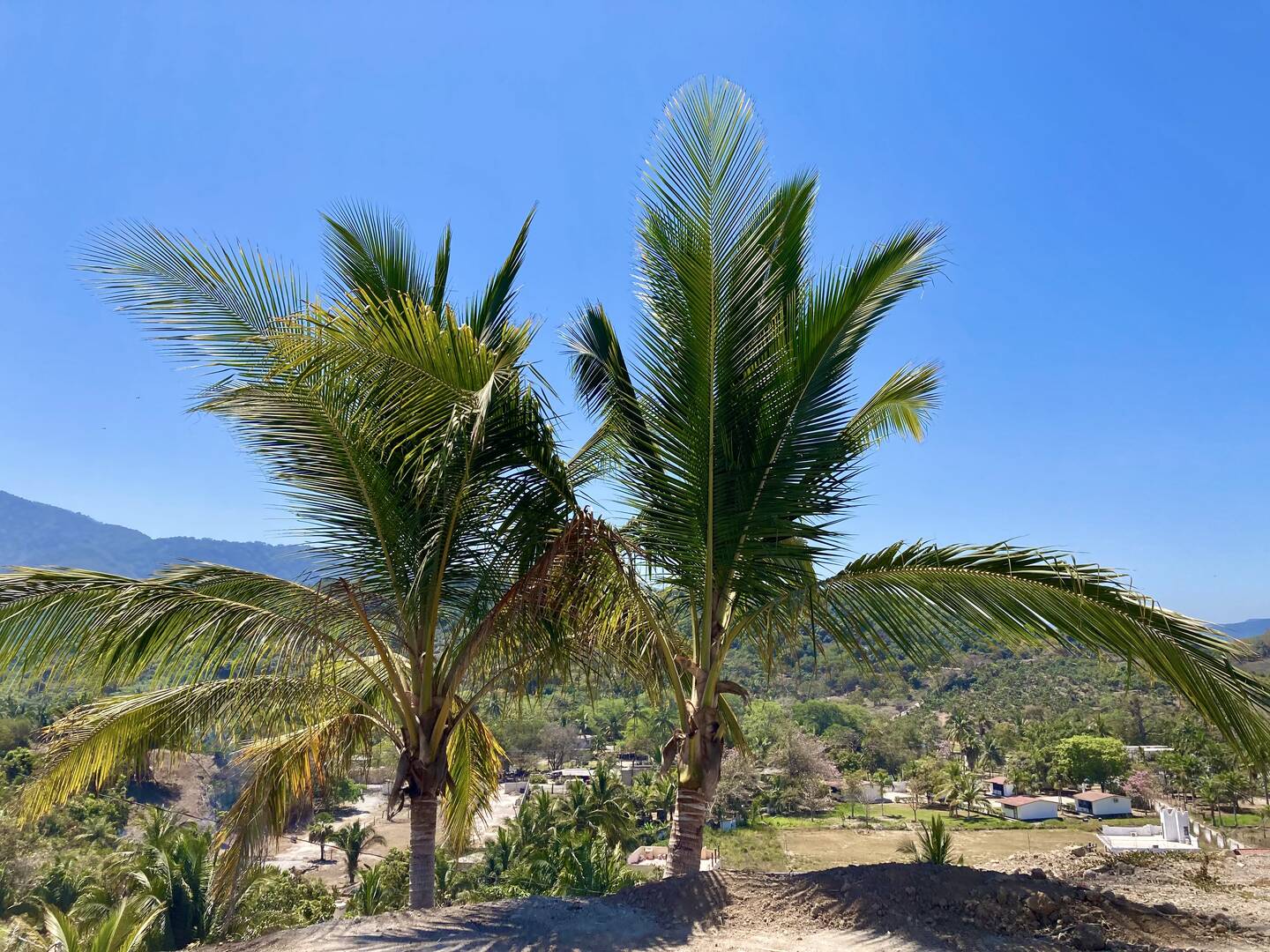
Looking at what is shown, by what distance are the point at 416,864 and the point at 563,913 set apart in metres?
1.45

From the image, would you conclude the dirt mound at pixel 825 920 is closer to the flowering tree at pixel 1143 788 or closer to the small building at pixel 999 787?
the flowering tree at pixel 1143 788

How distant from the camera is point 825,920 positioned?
197 inches

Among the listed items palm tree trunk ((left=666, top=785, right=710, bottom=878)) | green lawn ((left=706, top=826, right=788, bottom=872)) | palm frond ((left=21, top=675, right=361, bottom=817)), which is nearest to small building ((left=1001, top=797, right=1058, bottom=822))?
green lawn ((left=706, top=826, right=788, bottom=872))

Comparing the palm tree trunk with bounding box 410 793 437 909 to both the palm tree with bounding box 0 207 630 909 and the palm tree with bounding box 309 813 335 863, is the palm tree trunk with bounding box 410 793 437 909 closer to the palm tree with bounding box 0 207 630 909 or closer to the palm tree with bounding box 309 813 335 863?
the palm tree with bounding box 0 207 630 909

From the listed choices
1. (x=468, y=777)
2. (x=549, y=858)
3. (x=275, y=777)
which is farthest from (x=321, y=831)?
(x=275, y=777)

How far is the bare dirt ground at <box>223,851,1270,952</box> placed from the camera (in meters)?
4.66

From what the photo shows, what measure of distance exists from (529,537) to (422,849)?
244cm

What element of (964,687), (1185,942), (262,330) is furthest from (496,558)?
(964,687)

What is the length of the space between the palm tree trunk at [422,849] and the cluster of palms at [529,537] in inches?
0.9

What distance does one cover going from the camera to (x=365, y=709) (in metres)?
6.46

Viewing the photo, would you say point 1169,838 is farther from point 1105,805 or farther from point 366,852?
point 366,852

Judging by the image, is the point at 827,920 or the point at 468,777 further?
the point at 468,777

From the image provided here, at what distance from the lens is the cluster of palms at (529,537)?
504 centimetres

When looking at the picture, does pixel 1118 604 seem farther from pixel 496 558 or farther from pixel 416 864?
pixel 416 864
